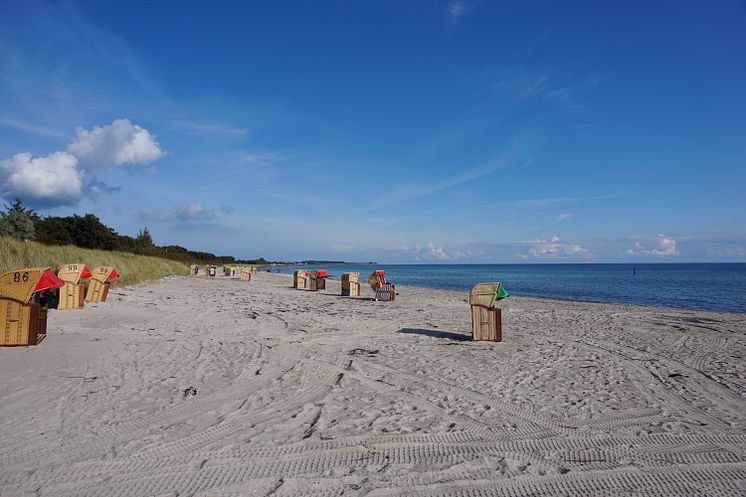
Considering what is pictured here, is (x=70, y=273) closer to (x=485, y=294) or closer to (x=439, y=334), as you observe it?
(x=439, y=334)

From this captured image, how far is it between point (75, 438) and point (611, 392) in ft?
19.3

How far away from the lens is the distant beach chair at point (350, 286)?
2020cm

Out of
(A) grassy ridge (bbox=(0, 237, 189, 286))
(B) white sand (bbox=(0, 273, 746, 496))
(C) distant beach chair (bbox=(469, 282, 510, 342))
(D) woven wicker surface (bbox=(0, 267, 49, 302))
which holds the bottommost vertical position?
(B) white sand (bbox=(0, 273, 746, 496))

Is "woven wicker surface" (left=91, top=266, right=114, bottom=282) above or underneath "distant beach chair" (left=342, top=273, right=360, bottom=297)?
above

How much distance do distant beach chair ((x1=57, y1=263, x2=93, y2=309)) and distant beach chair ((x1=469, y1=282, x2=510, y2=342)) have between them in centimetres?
1029

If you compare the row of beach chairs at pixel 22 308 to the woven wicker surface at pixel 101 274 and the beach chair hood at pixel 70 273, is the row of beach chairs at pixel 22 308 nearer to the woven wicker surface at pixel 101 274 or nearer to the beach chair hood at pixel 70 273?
the beach chair hood at pixel 70 273

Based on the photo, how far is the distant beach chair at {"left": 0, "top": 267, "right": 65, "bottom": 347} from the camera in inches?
281

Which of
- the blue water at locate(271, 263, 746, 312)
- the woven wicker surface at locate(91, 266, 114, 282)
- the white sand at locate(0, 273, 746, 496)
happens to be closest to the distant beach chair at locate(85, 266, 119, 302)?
the woven wicker surface at locate(91, 266, 114, 282)

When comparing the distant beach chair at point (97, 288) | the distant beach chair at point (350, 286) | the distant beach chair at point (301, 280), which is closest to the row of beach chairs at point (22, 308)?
the distant beach chair at point (97, 288)

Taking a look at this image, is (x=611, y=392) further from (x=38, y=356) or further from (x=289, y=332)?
(x=38, y=356)

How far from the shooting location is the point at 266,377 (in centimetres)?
596

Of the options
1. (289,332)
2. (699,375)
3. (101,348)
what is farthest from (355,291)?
(699,375)

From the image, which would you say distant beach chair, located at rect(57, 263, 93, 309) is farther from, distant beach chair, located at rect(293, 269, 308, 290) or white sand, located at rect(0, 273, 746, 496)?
distant beach chair, located at rect(293, 269, 308, 290)

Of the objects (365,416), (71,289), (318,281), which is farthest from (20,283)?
(318,281)
